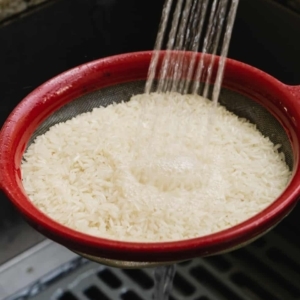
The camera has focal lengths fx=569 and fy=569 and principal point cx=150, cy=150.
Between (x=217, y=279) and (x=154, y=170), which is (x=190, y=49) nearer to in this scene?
(x=154, y=170)

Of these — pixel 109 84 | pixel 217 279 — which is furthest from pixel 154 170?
pixel 217 279

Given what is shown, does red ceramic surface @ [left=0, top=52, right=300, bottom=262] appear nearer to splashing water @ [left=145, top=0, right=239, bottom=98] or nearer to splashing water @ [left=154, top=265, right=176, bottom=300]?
splashing water @ [left=145, top=0, right=239, bottom=98]

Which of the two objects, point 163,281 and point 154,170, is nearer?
point 154,170

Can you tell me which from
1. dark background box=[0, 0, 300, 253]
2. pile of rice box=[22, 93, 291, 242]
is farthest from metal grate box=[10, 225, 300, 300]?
pile of rice box=[22, 93, 291, 242]

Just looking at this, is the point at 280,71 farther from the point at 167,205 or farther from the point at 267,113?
the point at 167,205

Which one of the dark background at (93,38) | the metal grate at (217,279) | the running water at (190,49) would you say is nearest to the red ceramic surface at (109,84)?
the running water at (190,49)

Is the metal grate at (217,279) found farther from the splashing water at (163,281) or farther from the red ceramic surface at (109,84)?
the red ceramic surface at (109,84)
